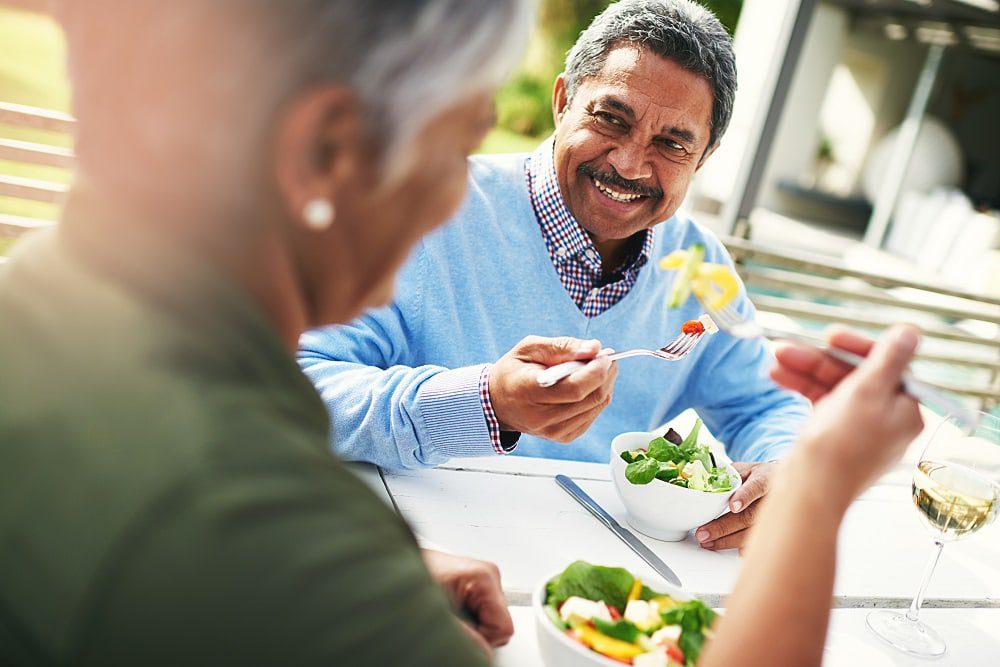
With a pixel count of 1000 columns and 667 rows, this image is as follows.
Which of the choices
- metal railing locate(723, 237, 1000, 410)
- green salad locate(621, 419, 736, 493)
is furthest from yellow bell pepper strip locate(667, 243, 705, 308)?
metal railing locate(723, 237, 1000, 410)

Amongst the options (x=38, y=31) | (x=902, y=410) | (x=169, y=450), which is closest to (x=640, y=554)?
(x=902, y=410)

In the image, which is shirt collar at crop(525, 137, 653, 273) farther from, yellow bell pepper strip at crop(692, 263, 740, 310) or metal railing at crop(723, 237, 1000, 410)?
metal railing at crop(723, 237, 1000, 410)

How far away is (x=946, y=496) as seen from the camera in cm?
129

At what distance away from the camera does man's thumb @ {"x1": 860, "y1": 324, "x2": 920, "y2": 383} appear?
0.80 metres

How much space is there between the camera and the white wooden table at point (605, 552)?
1.25 m

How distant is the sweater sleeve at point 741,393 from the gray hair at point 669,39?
52 cm

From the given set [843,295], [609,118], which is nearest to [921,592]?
[609,118]

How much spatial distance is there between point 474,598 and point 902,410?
1.68 ft

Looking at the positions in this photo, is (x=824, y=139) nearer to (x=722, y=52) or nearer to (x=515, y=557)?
(x=722, y=52)

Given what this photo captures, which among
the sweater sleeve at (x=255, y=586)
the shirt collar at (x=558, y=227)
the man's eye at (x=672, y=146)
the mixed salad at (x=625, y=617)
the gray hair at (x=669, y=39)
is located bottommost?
the mixed salad at (x=625, y=617)

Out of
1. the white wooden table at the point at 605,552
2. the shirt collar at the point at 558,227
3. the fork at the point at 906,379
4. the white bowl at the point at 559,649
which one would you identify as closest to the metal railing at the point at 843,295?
the shirt collar at the point at 558,227

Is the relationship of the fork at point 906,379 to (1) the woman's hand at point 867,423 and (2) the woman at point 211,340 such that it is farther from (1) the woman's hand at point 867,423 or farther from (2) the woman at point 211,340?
(2) the woman at point 211,340

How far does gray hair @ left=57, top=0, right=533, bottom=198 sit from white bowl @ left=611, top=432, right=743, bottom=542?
0.90 metres

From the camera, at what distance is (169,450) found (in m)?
0.51
